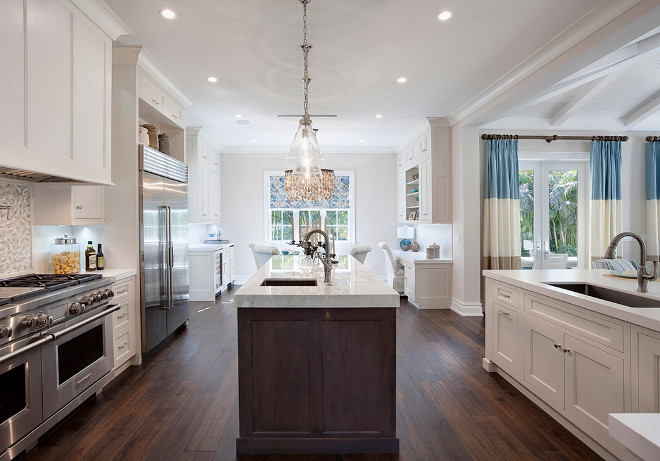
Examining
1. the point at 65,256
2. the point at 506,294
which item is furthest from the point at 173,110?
the point at 506,294

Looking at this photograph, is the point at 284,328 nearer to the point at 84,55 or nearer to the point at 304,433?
the point at 304,433

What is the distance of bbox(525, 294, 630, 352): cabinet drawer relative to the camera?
1.89 m

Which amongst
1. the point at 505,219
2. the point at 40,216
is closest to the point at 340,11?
the point at 40,216

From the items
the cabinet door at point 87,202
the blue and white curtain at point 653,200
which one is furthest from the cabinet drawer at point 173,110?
the blue and white curtain at point 653,200

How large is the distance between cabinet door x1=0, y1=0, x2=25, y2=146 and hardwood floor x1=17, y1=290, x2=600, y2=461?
1.87 meters

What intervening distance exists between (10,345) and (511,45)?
14.0 ft

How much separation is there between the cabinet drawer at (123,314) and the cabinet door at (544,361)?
3342 mm

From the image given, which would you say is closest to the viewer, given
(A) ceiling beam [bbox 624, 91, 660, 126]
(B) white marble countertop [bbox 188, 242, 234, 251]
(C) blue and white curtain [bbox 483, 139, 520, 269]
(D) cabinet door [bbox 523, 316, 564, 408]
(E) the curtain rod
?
(D) cabinet door [bbox 523, 316, 564, 408]

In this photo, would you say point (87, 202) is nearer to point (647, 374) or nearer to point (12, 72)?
point (12, 72)

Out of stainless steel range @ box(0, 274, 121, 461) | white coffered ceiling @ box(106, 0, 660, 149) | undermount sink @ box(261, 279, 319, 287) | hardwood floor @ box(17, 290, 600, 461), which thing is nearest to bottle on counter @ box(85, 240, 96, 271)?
stainless steel range @ box(0, 274, 121, 461)

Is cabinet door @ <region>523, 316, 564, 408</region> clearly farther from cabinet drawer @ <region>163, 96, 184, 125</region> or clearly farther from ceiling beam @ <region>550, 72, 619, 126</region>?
cabinet drawer @ <region>163, 96, 184, 125</region>

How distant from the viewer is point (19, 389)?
76.9 inches

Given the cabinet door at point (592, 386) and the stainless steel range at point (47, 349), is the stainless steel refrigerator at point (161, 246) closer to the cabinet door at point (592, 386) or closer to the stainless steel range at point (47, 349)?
the stainless steel range at point (47, 349)

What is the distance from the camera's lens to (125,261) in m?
3.36
